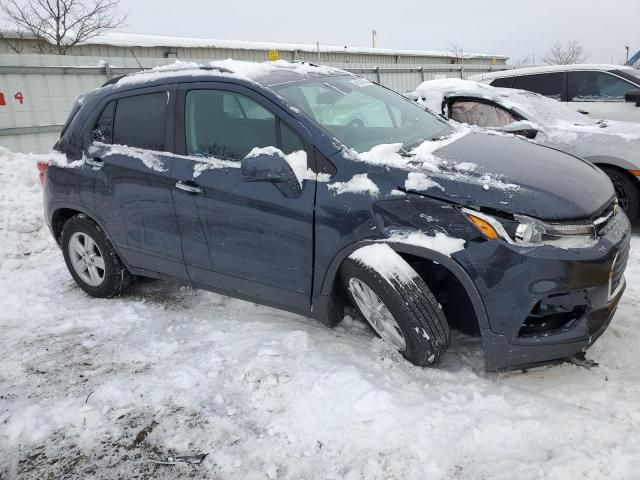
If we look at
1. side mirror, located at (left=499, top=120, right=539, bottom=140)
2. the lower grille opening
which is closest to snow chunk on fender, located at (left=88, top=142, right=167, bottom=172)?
the lower grille opening

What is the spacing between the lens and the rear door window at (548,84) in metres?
7.14

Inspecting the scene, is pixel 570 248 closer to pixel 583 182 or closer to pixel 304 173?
pixel 583 182

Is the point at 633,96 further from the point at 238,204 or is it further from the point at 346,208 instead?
the point at 238,204

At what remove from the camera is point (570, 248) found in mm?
2508

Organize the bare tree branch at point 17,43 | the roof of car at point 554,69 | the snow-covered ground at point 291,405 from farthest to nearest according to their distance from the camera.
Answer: the bare tree branch at point 17,43 < the roof of car at point 554,69 < the snow-covered ground at point 291,405

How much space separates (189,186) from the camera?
11.3 ft

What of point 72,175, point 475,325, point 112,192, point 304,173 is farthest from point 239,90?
point 475,325

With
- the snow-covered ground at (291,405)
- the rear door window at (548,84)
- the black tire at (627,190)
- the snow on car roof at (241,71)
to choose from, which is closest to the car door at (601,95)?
the rear door window at (548,84)

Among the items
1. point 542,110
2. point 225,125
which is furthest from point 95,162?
point 542,110

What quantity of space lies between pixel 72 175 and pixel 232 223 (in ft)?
5.69

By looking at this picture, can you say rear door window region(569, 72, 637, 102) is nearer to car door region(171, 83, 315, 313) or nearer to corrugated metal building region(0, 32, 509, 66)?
car door region(171, 83, 315, 313)

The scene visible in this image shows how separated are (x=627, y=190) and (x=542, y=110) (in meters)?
1.36

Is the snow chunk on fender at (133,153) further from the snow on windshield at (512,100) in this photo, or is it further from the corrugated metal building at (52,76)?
the snow on windshield at (512,100)

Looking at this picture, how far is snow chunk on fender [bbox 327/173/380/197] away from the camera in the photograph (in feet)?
9.31
